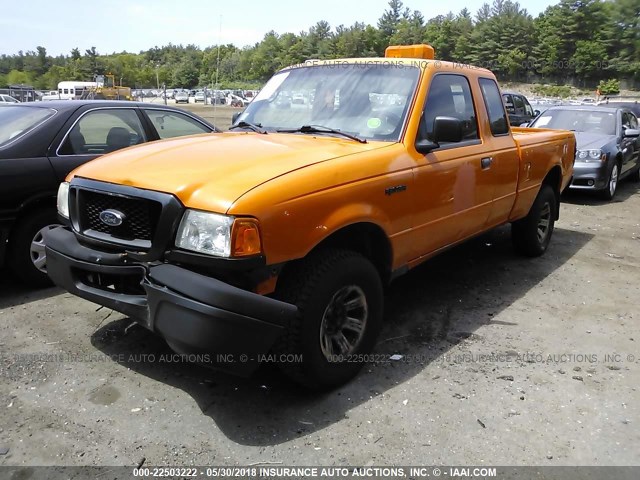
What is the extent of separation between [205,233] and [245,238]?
206 mm

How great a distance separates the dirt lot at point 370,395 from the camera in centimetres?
269

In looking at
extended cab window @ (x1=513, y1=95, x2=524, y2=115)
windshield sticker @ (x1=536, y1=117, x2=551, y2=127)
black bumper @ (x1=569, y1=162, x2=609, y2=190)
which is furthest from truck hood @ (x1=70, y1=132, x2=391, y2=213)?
extended cab window @ (x1=513, y1=95, x2=524, y2=115)

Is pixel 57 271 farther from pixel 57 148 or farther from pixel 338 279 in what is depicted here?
pixel 57 148

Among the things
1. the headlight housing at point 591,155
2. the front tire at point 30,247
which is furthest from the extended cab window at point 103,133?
the headlight housing at point 591,155

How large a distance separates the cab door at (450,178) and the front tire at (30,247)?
3091 mm

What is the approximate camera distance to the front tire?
14.7 ft

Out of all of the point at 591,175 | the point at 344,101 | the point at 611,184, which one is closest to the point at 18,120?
the point at 344,101

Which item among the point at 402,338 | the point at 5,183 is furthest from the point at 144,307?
the point at 5,183

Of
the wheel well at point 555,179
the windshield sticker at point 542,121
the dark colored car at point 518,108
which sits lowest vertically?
the wheel well at point 555,179

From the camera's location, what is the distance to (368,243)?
345 centimetres

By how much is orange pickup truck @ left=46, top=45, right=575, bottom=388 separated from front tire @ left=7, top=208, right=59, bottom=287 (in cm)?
133

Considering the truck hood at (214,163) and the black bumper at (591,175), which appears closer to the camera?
the truck hood at (214,163)

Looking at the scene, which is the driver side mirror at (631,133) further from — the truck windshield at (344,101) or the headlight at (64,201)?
the headlight at (64,201)

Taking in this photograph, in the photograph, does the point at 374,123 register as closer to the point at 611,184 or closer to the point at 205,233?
the point at 205,233
